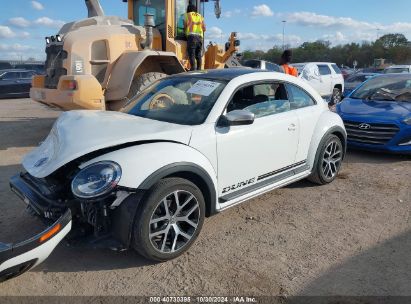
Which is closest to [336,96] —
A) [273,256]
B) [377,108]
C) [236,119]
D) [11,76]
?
[377,108]

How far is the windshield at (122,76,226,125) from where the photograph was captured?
12.6ft

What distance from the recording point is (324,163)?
17.0 ft

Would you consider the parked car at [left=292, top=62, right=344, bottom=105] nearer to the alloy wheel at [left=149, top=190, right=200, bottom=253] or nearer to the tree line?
the alloy wheel at [left=149, top=190, right=200, bottom=253]

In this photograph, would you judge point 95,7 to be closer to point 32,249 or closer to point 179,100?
Answer: point 179,100

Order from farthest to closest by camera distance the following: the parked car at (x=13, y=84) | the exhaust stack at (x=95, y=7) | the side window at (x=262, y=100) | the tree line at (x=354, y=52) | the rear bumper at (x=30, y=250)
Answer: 1. the tree line at (x=354, y=52)
2. the parked car at (x=13, y=84)
3. the exhaust stack at (x=95, y=7)
4. the side window at (x=262, y=100)
5. the rear bumper at (x=30, y=250)

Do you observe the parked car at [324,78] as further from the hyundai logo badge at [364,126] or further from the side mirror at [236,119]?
the side mirror at [236,119]

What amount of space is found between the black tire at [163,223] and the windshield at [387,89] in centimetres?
538

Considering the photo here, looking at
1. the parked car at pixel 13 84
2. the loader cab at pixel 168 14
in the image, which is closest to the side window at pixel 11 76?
the parked car at pixel 13 84

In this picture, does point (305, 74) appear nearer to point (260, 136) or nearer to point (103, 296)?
point (260, 136)

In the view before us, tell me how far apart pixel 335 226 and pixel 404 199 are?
1.38 meters

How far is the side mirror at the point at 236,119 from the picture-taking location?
3.66m

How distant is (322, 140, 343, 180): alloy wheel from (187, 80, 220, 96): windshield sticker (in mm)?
1971

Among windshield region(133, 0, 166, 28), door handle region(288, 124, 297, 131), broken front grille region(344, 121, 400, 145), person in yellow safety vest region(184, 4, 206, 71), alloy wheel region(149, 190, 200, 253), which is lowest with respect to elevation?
alloy wheel region(149, 190, 200, 253)

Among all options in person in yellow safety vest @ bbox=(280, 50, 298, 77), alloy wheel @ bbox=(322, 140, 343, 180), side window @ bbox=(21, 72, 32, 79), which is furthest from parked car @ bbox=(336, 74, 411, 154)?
side window @ bbox=(21, 72, 32, 79)
